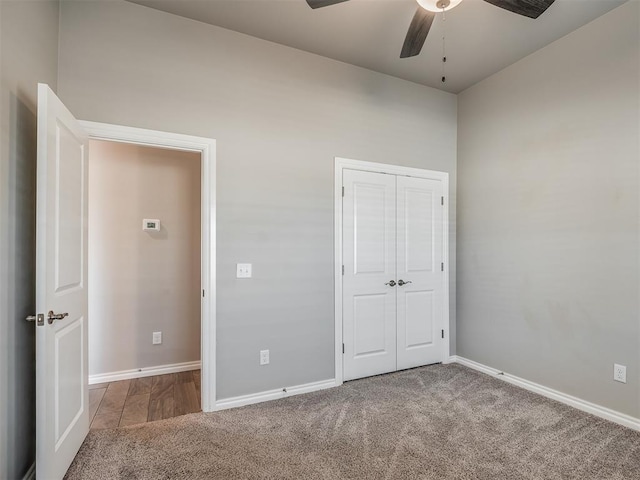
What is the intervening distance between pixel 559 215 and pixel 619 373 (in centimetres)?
123

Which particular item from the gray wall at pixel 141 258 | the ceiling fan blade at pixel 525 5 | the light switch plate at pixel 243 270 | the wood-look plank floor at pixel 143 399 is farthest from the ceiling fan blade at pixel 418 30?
the wood-look plank floor at pixel 143 399

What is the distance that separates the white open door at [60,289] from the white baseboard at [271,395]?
0.91 metres

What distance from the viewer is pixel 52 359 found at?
64.9 inches

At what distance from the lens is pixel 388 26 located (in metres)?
2.54

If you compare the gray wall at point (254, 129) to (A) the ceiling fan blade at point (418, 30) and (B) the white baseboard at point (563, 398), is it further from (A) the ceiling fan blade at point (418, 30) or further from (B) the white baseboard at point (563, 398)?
(B) the white baseboard at point (563, 398)

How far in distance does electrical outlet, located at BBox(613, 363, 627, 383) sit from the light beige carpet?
321mm

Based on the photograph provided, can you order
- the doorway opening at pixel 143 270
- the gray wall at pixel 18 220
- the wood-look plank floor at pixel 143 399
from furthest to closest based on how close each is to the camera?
the doorway opening at pixel 143 270 → the wood-look plank floor at pixel 143 399 → the gray wall at pixel 18 220

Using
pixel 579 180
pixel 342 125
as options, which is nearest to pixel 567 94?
pixel 579 180

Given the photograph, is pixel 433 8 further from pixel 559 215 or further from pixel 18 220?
pixel 18 220

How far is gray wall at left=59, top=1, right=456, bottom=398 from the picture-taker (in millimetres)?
2299

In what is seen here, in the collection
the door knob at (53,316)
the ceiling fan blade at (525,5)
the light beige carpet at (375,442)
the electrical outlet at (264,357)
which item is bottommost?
the light beige carpet at (375,442)

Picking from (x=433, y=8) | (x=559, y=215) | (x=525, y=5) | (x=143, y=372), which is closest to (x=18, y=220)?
(x=143, y=372)

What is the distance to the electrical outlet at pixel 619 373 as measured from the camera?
2.35 meters

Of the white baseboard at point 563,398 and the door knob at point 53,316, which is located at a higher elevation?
the door knob at point 53,316
